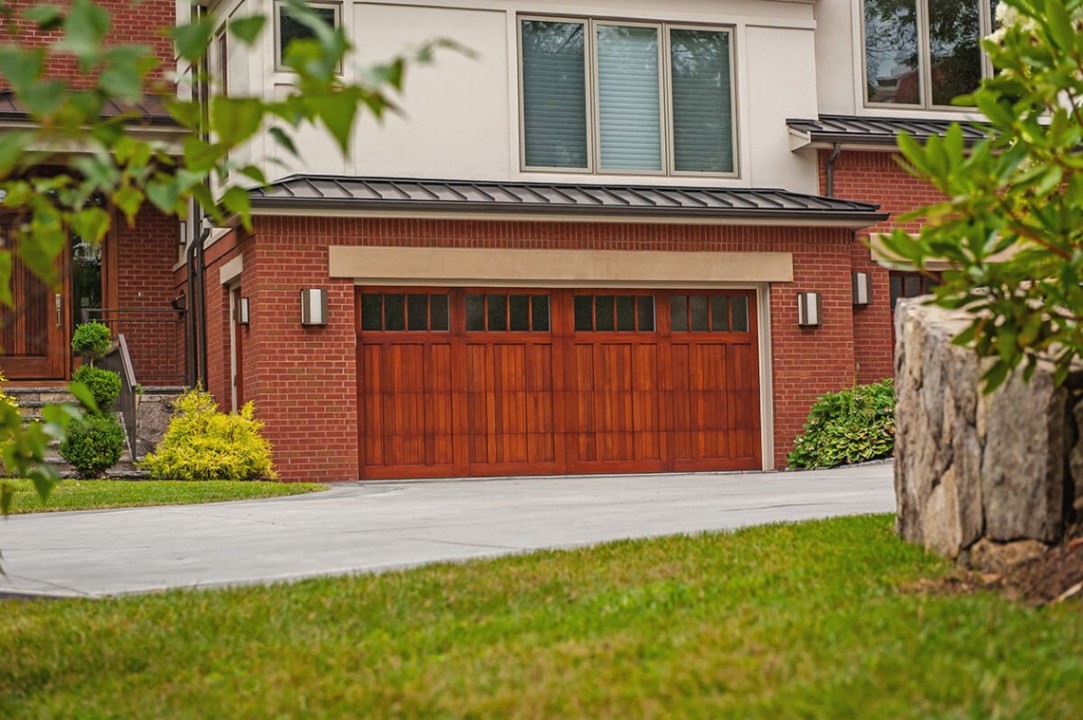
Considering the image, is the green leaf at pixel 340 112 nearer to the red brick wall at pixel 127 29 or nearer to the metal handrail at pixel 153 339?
the metal handrail at pixel 153 339

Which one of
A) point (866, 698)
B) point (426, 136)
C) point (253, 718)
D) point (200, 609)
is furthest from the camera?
point (426, 136)

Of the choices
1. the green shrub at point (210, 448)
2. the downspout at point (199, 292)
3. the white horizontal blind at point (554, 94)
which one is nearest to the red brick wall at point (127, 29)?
the downspout at point (199, 292)

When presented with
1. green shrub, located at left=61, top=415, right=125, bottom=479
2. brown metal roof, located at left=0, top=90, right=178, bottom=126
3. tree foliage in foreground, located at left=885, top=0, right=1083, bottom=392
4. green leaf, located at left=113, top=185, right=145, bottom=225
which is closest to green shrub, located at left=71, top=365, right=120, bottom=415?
green shrub, located at left=61, top=415, right=125, bottom=479

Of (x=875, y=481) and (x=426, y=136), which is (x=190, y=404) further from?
(x=875, y=481)

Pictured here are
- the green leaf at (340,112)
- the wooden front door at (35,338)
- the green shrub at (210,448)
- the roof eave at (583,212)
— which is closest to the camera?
the green leaf at (340,112)

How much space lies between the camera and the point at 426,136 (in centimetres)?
1781

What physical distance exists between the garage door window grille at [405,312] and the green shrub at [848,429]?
15.7ft

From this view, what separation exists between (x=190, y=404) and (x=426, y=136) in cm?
434

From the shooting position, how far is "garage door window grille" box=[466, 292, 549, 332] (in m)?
17.5

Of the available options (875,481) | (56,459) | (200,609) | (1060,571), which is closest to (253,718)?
(200,609)

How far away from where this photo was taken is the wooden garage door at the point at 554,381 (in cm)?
1722

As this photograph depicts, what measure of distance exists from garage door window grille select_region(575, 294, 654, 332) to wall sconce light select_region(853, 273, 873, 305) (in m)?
2.89

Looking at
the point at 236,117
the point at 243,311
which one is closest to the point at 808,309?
the point at 243,311

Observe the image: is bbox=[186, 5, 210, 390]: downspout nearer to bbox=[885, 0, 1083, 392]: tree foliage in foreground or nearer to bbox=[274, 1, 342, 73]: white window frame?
bbox=[274, 1, 342, 73]: white window frame
